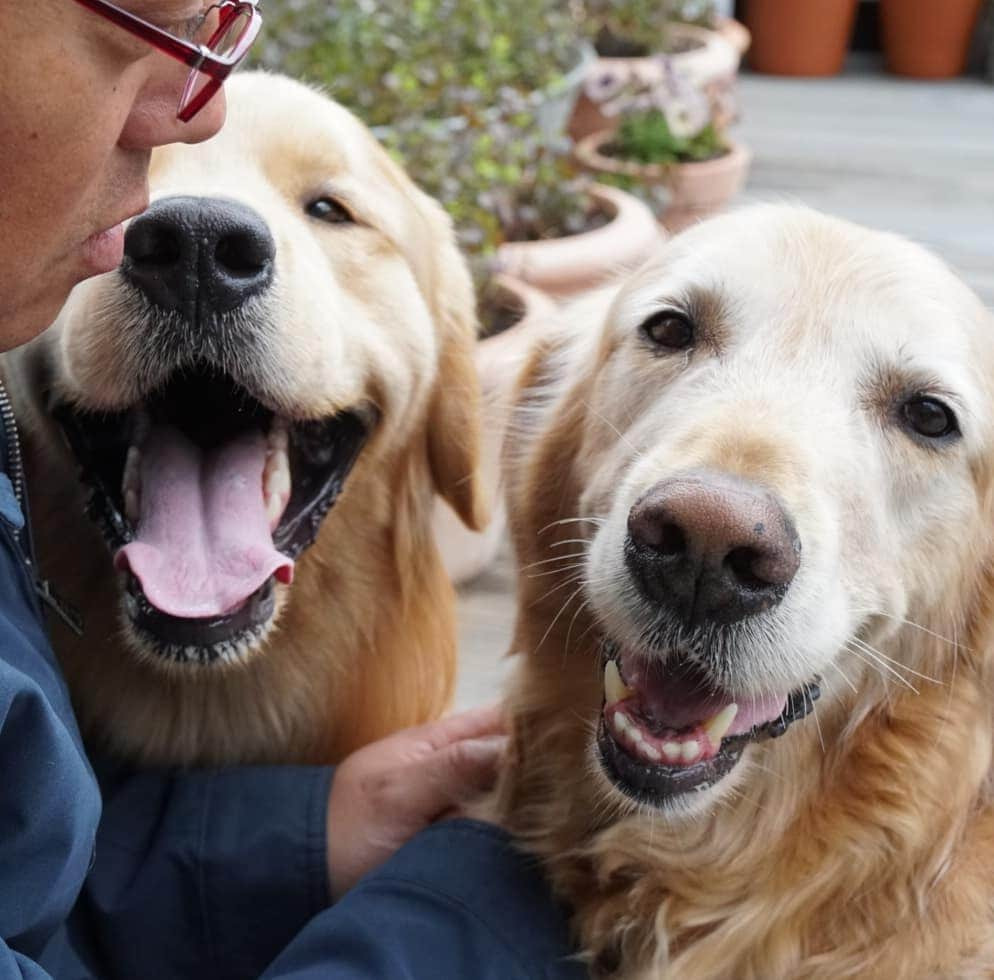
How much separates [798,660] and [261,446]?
3.15ft

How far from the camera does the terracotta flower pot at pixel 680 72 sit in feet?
20.0

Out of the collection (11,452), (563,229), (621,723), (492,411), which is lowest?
(563,229)

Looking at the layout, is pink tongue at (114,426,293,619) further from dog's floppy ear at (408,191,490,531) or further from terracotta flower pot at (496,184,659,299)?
terracotta flower pot at (496,184,659,299)

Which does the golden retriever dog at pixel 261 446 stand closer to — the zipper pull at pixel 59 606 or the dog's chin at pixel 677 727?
the zipper pull at pixel 59 606

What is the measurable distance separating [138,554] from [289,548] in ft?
0.88

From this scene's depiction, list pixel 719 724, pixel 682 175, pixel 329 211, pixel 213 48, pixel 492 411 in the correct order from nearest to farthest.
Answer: pixel 213 48, pixel 719 724, pixel 329 211, pixel 492 411, pixel 682 175

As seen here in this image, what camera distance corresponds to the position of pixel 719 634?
169 centimetres

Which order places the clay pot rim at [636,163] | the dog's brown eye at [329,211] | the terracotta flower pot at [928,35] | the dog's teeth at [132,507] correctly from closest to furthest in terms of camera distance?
the dog's teeth at [132,507] < the dog's brown eye at [329,211] < the clay pot rim at [636,163] < the terracotta flower pot at [928,35]

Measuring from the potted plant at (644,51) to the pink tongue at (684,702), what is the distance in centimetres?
450

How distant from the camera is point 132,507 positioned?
7.04 ft

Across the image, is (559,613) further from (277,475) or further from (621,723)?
(277,475)

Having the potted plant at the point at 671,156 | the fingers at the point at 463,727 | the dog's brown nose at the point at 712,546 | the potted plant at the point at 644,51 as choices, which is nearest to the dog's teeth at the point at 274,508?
the fingers at the point at 463,727

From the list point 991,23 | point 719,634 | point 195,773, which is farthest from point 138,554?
point 991,23

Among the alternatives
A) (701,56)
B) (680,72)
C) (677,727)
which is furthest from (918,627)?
(701,56)
